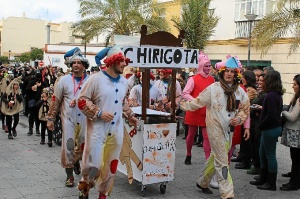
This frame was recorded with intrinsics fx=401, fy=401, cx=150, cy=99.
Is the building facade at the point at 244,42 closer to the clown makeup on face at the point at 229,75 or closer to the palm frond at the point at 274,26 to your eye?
the palm frond at the point at 274,26

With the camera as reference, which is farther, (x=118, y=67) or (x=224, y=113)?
(x=224, y=113)

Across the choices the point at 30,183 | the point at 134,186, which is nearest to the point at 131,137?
the point at 134,186

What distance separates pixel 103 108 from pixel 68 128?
1298 mm

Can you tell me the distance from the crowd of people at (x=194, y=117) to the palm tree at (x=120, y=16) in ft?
56.6

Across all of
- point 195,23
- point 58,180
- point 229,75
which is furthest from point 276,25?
point 58,180

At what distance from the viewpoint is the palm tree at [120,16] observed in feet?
80.9

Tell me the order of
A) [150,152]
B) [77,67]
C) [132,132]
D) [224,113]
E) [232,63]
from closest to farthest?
[224,113]
[232,63]
[150,152]
[132,132]
[77,67]

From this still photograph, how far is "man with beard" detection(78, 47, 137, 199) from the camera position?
14.8ft

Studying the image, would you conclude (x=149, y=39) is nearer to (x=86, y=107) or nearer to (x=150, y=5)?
(x=86, y=107)

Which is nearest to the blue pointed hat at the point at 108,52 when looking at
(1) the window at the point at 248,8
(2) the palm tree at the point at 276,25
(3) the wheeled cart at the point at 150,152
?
(3) the wheeled cart at the point at 150,152

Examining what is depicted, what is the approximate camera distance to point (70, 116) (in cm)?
570

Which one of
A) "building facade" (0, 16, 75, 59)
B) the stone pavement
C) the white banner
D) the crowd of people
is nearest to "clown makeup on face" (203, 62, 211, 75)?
the crowd of people

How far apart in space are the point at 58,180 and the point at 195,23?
14.7m

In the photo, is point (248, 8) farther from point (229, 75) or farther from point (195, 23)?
point (229, 75)
